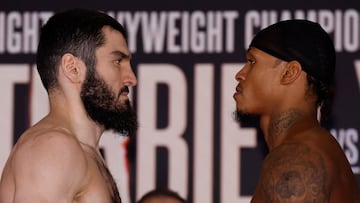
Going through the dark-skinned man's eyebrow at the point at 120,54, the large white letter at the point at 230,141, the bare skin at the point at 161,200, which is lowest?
the bare skin at the point at 161,200

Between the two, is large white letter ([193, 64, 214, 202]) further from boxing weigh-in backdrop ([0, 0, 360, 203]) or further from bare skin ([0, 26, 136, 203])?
bare skin ([0, 26, 136, 203])

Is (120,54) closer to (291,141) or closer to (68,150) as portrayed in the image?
(68,150)

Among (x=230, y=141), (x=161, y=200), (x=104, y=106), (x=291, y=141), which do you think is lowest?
(x=161, y=200)

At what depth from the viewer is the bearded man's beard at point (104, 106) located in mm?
2609

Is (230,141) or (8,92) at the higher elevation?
(8,92)

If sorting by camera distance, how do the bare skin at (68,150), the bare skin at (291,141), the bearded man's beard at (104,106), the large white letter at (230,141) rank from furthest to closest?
the large white letter at (230,141) < the bare skin at (291,141) < the bearded man's beard at (104,106) < the bare skin at (68,150)

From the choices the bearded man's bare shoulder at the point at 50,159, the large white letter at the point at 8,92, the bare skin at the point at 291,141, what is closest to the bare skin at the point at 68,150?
the bearded man's bare shoulder at the point at 50,159

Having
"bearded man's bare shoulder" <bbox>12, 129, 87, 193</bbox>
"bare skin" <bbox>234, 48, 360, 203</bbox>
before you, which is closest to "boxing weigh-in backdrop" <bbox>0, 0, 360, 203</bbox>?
"bare skin" <bbox>234, 48, 360, 203</bbox>

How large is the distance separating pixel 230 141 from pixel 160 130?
0.27 meters

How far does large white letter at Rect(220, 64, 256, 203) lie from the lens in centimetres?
389

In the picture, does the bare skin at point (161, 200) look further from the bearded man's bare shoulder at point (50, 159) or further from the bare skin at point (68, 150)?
the bearded man's bare shoulder at point (50, 159)

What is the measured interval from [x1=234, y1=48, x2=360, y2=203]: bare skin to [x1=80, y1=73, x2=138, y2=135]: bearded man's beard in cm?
42

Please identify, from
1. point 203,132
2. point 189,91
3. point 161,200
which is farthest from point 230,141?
point 161,200

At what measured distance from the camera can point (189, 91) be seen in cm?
393
